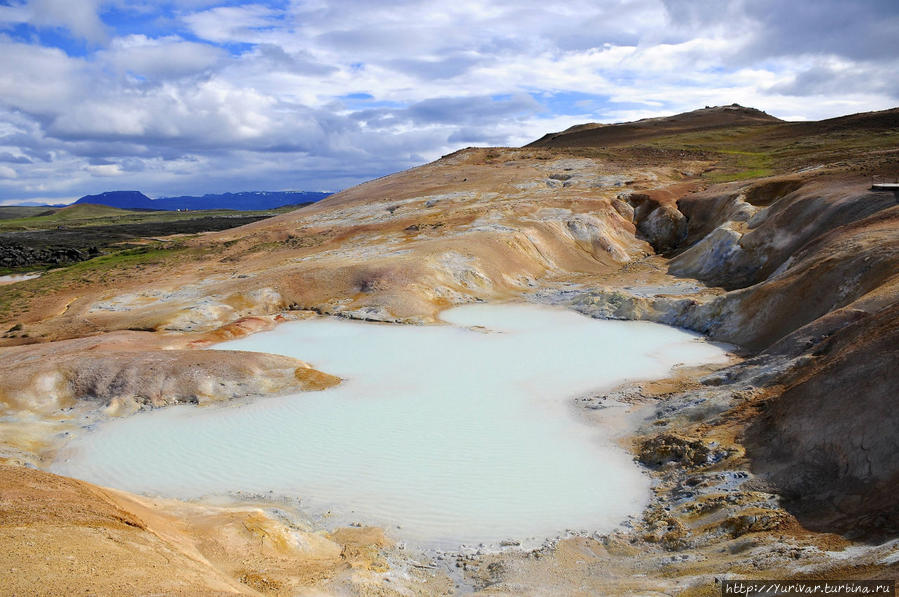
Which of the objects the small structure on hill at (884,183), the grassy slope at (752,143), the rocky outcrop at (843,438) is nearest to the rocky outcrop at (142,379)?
the rocky outcrop at (843,438)

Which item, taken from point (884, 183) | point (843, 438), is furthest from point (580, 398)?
point (884, 183)

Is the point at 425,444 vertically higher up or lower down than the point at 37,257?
lower down

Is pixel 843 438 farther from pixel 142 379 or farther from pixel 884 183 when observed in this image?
pixel 884 183

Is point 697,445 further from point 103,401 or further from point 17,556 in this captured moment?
point 103,401

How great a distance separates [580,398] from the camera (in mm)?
19516

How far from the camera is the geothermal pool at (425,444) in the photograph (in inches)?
524

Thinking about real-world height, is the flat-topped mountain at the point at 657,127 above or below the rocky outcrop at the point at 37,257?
above

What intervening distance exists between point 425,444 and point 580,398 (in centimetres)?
584

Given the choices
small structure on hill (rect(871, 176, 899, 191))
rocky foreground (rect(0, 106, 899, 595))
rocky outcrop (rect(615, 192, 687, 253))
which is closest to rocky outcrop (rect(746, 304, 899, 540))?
rocky foreground (rect(0, 106, 899, 595))

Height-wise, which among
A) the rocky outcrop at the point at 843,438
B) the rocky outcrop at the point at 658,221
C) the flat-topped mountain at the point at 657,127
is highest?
the flat-topped mountain at the point at 657,127

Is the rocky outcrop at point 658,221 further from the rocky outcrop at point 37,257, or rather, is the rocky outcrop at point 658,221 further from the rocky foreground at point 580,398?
the rocky outcrop at point 37,257

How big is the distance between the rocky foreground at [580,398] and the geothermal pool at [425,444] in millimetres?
875

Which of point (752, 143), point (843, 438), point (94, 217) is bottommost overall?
point (843, 438)

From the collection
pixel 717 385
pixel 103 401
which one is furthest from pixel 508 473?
pixel 103 401
